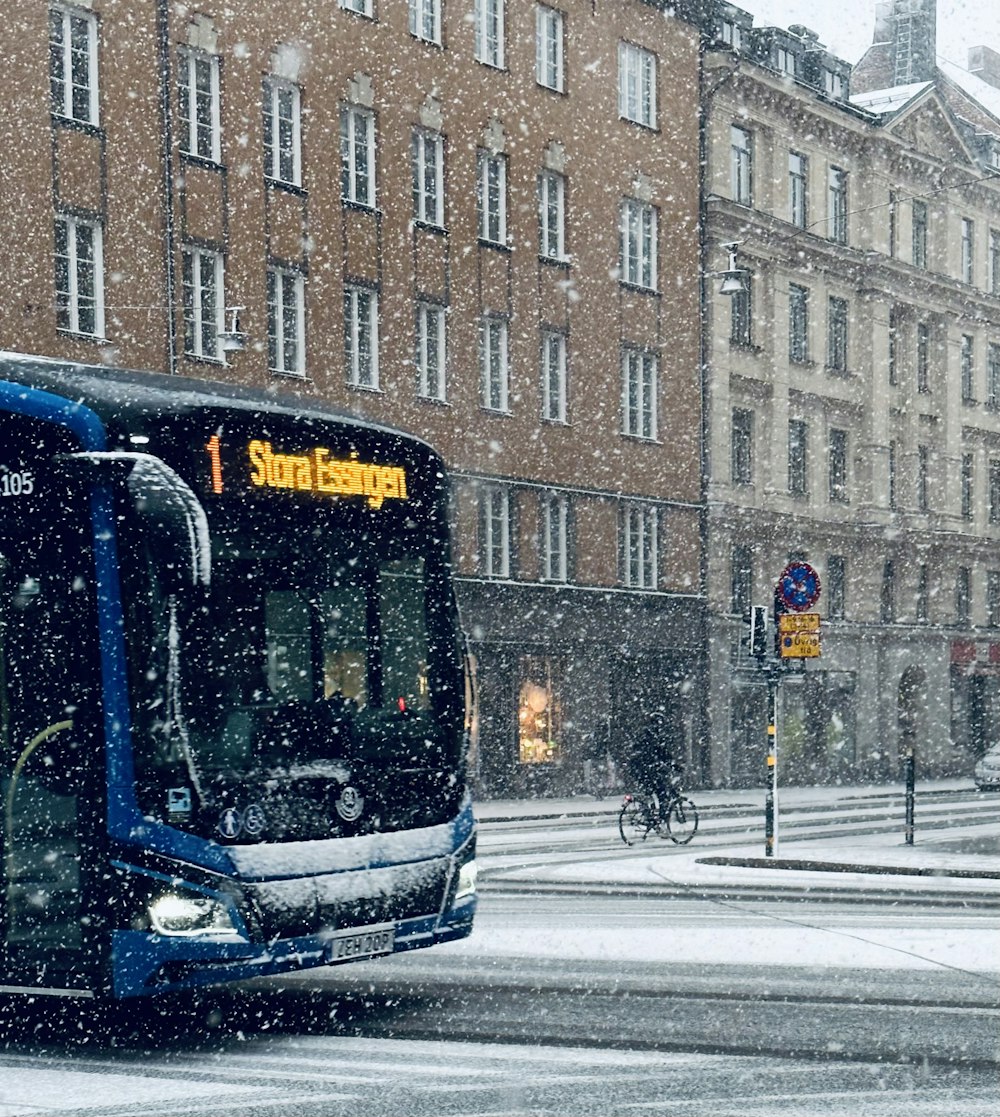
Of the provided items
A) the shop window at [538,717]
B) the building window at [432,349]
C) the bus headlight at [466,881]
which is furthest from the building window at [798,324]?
the bus headlight at [466,881]

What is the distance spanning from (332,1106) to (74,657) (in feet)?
8.41

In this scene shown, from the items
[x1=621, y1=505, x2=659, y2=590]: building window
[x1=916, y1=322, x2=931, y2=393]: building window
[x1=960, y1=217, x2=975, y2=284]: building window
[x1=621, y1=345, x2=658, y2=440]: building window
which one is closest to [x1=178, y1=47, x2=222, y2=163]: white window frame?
[x1=621, y1=345, x2=658, y2=440]: building window

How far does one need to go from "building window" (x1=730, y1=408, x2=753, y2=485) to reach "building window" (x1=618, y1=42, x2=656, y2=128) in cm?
686

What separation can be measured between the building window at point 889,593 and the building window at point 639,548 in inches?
445

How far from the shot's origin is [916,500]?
54.1 metres

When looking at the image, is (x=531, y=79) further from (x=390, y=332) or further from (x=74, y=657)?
(x=74, y=657)

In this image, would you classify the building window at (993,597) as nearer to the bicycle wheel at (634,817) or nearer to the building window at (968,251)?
the building window at (968,251)

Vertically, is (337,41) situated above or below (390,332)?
above

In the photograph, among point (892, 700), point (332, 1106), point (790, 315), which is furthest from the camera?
point (892, 700)

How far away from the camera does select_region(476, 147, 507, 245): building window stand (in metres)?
38.6

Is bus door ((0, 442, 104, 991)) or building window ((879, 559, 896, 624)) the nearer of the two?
bus door ((0, 442, 104, 991))

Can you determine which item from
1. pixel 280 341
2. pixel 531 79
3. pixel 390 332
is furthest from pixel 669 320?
pixel 280 341

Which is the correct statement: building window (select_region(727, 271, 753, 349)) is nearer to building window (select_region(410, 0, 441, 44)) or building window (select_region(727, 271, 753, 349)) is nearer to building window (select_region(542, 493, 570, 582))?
building window (select_region(542, 493, 570, 582))

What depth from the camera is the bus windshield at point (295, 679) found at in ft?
30.7
